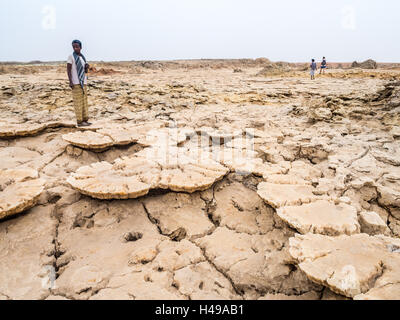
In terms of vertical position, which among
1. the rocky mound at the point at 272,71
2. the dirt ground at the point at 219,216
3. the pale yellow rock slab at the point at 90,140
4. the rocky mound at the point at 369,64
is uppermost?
the rocky mound at the point at 369,64

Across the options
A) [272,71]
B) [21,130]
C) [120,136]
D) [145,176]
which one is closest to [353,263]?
[145,176]

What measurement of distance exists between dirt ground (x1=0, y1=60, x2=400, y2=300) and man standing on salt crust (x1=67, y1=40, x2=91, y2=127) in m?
0.28

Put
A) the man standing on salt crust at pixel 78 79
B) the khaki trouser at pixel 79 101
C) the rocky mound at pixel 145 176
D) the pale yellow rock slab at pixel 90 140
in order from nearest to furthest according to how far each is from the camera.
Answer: the rocky mound at pixel 145 176, the pale yellow rock slab at pixel 90 140, the man standing on salt crust at pixel 78 79, the khaki trouser at pixel 79 101

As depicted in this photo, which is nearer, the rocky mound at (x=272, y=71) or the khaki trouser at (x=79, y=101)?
the khaki trouser at (x=79, y=101)

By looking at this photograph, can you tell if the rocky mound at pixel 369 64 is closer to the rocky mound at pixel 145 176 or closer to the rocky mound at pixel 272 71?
the rocky mound at pixel 272 71

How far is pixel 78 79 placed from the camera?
13.1ft

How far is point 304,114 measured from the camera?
4484 mm

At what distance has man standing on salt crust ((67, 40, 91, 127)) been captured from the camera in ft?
12.6

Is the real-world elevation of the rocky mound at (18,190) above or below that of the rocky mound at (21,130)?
below

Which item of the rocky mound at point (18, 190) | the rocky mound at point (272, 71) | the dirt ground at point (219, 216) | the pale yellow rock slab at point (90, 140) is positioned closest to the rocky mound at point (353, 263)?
the dirt ground at point (219, 216)

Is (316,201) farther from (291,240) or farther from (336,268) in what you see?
(336,268)

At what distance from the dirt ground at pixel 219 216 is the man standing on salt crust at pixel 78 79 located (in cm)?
28

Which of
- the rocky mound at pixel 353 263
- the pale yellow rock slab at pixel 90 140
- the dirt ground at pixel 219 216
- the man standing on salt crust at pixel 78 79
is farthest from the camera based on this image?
the man standing on salt crust at pixel 78 79

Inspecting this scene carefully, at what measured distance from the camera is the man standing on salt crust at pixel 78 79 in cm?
384
